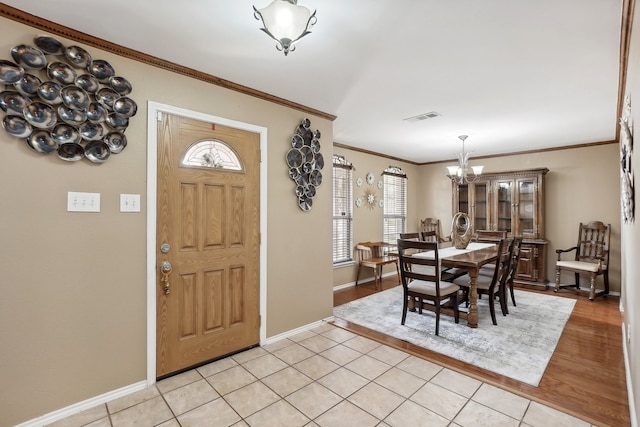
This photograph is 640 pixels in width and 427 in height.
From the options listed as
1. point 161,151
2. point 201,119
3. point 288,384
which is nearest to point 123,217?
point 161,151

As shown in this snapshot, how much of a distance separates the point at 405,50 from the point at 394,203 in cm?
439

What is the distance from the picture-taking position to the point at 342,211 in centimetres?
524

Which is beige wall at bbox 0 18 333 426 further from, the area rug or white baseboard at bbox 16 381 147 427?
the area rug

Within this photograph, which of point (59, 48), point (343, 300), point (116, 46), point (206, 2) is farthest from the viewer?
point (343, 300)

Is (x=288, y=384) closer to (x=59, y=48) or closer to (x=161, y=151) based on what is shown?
(x=161, y=151)

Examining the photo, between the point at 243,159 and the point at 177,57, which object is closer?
the point at 177,57

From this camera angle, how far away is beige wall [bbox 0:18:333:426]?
70.4 inches

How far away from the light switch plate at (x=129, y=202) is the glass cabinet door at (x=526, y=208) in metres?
5.73

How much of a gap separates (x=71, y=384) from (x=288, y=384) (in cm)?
141

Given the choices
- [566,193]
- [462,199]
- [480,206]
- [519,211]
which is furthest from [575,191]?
[462,199]

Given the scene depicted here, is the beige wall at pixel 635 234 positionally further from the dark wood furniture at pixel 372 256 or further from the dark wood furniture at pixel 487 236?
the dark wood furniture at pixel 372 256

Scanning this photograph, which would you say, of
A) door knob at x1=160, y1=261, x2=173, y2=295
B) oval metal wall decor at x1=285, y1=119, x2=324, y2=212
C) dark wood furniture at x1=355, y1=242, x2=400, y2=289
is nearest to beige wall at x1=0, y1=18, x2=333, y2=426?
door knob at x1=160, y1=261, x2=173, y2=295

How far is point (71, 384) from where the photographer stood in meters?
1.96

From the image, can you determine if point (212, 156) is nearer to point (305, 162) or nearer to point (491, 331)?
point (305, 162)
